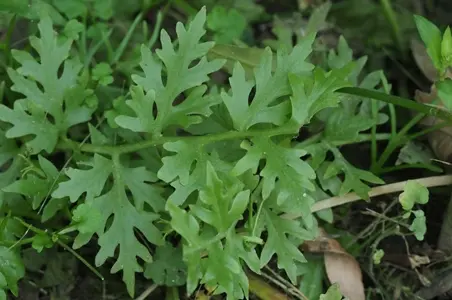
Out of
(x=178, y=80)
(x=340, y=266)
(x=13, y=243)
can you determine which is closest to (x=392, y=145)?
(x=340, y=266)

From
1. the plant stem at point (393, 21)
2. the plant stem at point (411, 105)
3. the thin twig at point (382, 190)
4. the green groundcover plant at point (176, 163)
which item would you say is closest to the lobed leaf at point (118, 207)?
the green groundcover plant at point (176, 163)

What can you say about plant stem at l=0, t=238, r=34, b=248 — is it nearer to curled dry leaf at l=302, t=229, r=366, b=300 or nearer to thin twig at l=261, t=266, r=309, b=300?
thin twig at l=261, t=266, r=309, b=300

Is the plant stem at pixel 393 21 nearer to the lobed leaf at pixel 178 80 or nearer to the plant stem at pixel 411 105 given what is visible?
the plant stem at pixel 411 105

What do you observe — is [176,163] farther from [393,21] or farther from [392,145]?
[393,21]

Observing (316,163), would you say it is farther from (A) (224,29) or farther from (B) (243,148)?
(A) (224,29)

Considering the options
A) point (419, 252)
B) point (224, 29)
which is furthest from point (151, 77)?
point (419, 252)

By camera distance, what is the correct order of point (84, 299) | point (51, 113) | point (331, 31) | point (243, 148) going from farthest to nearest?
point (331, 31), point (84, 299), point (51, 113), point (243, 148)
